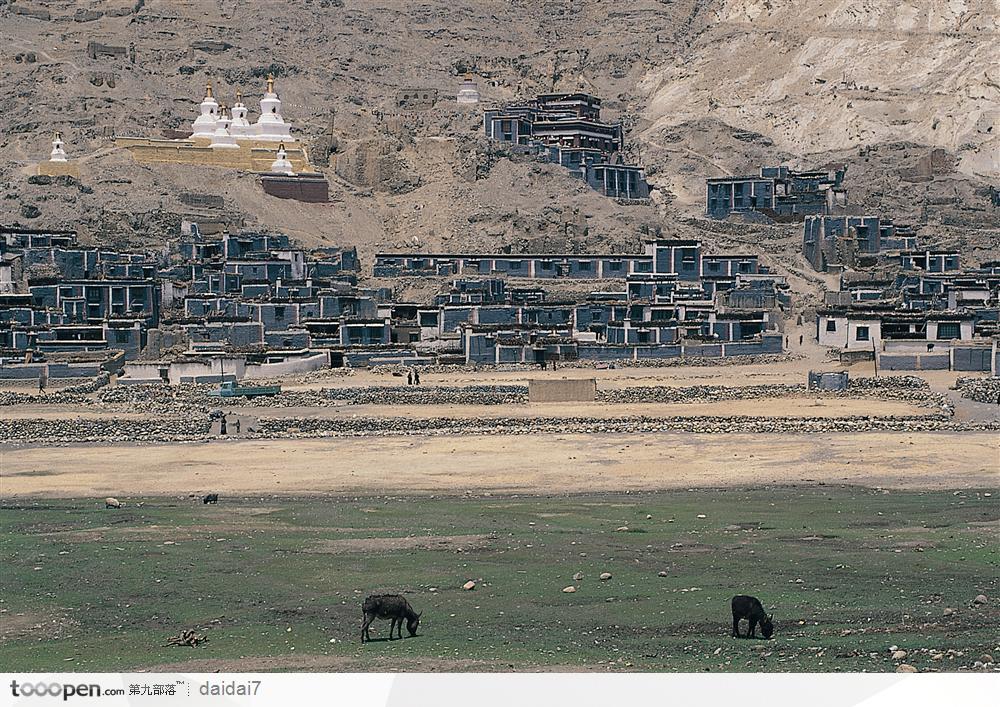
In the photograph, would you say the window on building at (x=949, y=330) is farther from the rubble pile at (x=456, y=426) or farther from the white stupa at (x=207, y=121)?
the white stupa at (x=207, y=121)

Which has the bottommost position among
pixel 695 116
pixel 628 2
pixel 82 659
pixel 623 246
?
pixel 82 659

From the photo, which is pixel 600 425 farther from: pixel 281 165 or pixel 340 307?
pixel 281 165

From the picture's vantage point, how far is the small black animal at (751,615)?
1923 cm

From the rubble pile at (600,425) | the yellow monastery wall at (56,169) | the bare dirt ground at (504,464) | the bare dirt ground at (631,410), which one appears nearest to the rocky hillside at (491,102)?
the yellow monastery wall at (56,169)

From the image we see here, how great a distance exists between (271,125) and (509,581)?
63050 millimetres

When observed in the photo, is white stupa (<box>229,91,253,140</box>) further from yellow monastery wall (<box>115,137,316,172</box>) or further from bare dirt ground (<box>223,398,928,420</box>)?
bare dirt ground (<box>223,398,928,420</box>)

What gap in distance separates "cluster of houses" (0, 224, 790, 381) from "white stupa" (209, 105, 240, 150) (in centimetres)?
991

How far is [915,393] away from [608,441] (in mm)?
10932

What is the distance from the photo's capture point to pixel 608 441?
37625 mm

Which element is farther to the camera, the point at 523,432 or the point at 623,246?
the point at 623,246

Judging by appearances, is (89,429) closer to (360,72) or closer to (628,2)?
(360,72)

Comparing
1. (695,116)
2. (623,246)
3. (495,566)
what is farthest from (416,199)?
(495,566)

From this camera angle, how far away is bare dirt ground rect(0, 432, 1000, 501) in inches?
1240

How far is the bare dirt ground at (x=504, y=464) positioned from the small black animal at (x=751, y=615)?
1157cm
